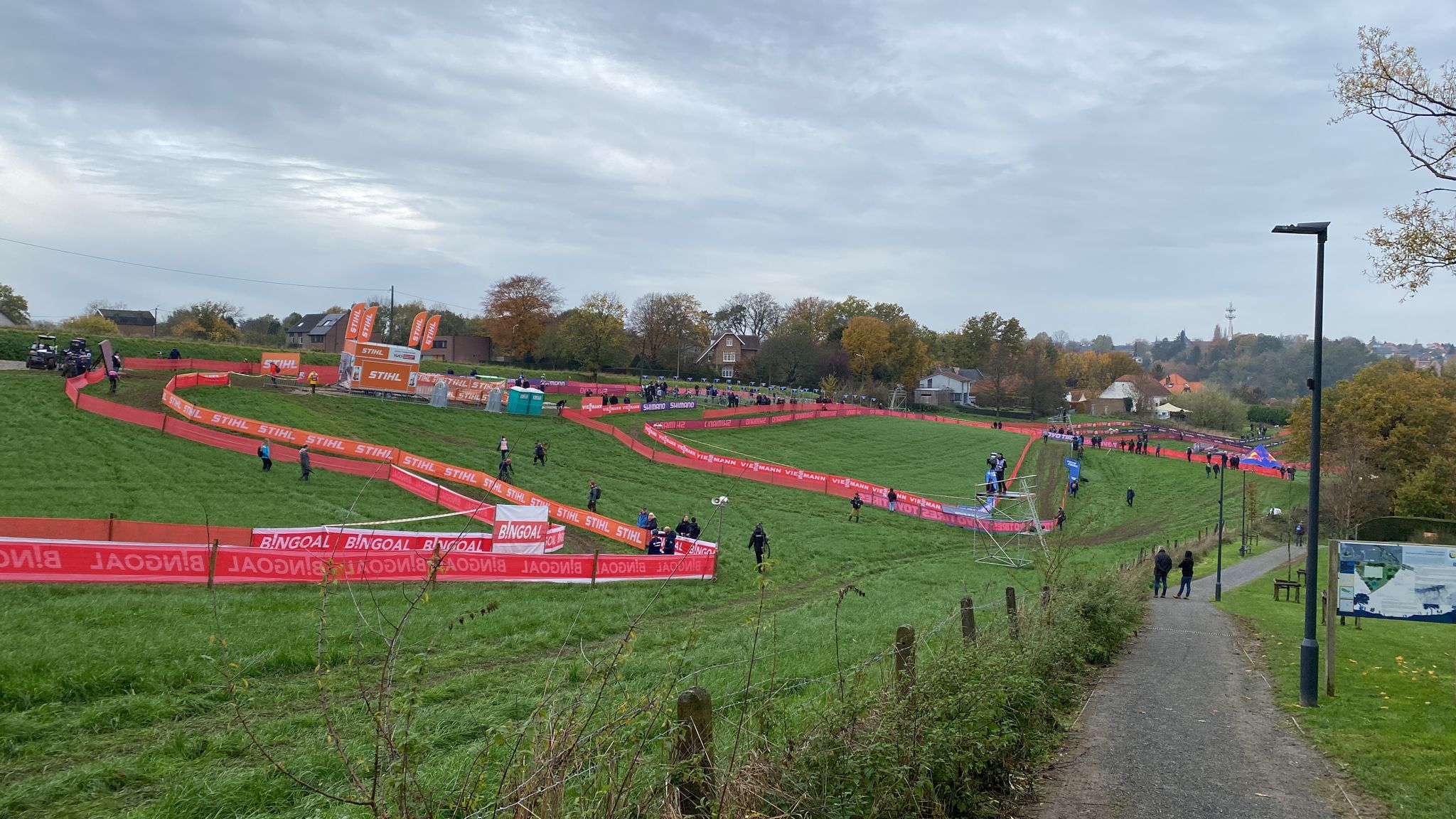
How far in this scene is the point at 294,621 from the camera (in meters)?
13.8

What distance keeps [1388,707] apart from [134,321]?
150 meters

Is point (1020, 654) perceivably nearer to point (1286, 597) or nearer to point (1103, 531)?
point (1286, 597)

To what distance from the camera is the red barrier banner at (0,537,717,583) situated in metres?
15.1

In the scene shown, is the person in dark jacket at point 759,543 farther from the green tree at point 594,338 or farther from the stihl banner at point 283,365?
the green tree at point 594,338

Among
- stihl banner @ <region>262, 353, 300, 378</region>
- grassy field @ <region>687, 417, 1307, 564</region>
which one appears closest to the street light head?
grassy field @ <region>687, 417, 1307, 564</region>

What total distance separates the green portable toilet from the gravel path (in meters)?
44.6

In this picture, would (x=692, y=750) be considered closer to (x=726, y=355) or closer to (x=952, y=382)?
(x=726, y=355)

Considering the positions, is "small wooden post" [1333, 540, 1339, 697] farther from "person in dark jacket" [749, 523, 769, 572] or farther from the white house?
the white house

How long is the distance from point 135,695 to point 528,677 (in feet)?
14.7

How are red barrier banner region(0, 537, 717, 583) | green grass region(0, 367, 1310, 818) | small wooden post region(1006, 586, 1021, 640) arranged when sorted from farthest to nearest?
red barrier banner region(0, 537, 717, 583), small wooden post region(1006, 586, 1021, 640), green grass region(0, 367, 1310, 818)

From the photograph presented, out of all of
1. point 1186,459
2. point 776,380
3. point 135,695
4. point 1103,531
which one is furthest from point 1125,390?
point 135,695

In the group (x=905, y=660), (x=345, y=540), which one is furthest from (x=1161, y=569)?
(x=345, y=540)

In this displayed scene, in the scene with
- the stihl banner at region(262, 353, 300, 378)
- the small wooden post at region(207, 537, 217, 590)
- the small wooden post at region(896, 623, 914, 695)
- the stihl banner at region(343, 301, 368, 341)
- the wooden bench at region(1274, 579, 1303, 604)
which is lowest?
the wooden bench at region(1274, 579, 1303, 604)

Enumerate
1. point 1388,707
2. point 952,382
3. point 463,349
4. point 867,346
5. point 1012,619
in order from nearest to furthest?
point 1012,619 < point 1388,707 < point 463,349 < point 867,346 < point 952,382
